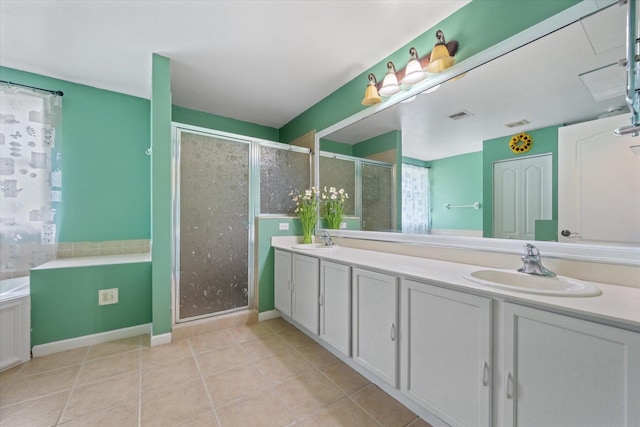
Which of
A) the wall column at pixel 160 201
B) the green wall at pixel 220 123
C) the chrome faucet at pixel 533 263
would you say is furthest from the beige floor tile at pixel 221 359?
the green wall at pixel 220 123

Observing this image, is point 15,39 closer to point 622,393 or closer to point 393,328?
point 393,328

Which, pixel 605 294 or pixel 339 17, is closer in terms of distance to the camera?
pixel 605 294

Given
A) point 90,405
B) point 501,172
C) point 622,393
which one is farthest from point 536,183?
point 90,405

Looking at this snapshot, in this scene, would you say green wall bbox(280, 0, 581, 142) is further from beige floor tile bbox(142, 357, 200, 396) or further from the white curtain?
beige floor tile bbox(142, 357, 200, 396)

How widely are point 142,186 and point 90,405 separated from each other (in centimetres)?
204

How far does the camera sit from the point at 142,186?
275cm

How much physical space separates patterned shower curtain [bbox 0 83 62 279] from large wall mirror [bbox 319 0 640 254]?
3180 millimetres

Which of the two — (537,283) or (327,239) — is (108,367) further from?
(537,283)

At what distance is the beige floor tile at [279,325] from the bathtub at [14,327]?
1.74 metres

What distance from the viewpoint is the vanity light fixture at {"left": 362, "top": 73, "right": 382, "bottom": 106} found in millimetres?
2051

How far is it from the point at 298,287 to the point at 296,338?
46cm

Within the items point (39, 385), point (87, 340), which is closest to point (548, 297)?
point (39, 385)

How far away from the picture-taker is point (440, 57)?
1576mm

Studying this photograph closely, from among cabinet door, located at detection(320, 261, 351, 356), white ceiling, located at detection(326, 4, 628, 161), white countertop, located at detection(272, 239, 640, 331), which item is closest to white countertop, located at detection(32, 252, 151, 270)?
cabinet door, located at detection(320, 261, 351, 356)
